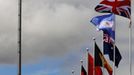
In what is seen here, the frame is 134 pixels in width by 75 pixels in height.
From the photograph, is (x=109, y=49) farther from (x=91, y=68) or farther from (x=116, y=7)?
(x=91, y=68)

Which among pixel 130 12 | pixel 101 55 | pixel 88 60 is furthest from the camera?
pixel 88 60

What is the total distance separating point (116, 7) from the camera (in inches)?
1973

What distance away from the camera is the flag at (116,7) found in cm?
4981

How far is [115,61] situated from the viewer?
5228 centimetres

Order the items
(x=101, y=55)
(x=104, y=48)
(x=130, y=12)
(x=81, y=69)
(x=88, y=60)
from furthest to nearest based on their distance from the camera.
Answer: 1. (x=81, y=69)
2. (x=88, y=60)
3. (x=101, y=55)
4. (x=104, y=48)
5. (x=130, y=12)

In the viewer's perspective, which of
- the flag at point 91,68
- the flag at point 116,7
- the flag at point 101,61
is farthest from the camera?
the flag at point 91,68

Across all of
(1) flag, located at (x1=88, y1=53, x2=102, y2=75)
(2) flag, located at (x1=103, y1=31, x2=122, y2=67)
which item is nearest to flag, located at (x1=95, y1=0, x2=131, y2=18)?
(2) flag, located at (x1=103, y1=31, x2=122, y2=67)

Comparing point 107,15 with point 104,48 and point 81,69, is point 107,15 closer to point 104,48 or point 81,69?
point 104,48

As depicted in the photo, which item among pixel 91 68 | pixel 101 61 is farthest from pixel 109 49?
pixel 91 68

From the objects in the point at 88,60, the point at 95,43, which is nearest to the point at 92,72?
the point at 88,60

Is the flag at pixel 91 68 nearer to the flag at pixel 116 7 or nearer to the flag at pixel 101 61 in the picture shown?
the flag at pixel 101 61

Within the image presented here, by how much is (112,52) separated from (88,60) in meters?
12.1

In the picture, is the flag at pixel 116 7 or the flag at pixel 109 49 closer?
the flag at pixel 116 7

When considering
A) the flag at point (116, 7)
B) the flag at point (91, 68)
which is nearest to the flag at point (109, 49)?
the flag at point (116, 7)
